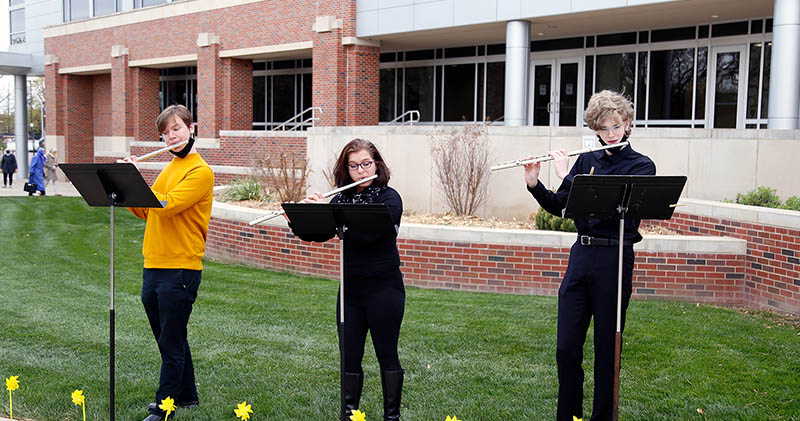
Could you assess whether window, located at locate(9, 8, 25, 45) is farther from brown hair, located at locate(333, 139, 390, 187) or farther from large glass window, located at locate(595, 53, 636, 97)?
brown hair, located at locate(333, 139, 390, 187)

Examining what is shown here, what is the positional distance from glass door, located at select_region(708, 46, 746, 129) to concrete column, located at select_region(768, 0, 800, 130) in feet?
10.5

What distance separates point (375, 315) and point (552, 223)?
235 inches

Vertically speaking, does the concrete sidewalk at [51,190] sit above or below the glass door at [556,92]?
below

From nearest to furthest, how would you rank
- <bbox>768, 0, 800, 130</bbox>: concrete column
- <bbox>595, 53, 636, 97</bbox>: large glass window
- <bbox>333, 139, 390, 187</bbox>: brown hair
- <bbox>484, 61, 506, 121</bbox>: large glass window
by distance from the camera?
<bbox>333, 139, 390, 187</bbox>: brown hair
<bbox>768, 0, 800, 130</bbox>: concrete column
<bbox>595, 53, 636, 97</bbox>: large glass window
<bbox>484, 61, 506, 121</bbox>: large glass window

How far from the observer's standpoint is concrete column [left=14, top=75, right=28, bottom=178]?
36.7 m

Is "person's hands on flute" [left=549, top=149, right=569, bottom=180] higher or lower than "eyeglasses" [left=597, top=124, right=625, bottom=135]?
lower

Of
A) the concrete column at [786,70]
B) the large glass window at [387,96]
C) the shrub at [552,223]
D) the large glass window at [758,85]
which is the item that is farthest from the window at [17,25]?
the shrub at [552,223]

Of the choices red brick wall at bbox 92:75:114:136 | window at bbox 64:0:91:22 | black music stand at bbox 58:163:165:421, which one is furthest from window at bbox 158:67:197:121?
black music stand at bbox 58:163:165:421

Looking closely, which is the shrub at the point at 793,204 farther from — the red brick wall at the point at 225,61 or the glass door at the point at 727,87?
the red brick wall at the point at 225,61

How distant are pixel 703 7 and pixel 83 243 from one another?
13577 millimetres

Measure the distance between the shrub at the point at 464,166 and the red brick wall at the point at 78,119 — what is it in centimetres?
2583

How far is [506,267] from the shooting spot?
9375mm

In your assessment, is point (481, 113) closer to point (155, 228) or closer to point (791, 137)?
point (791, 137)

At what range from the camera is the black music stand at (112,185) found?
438cm
